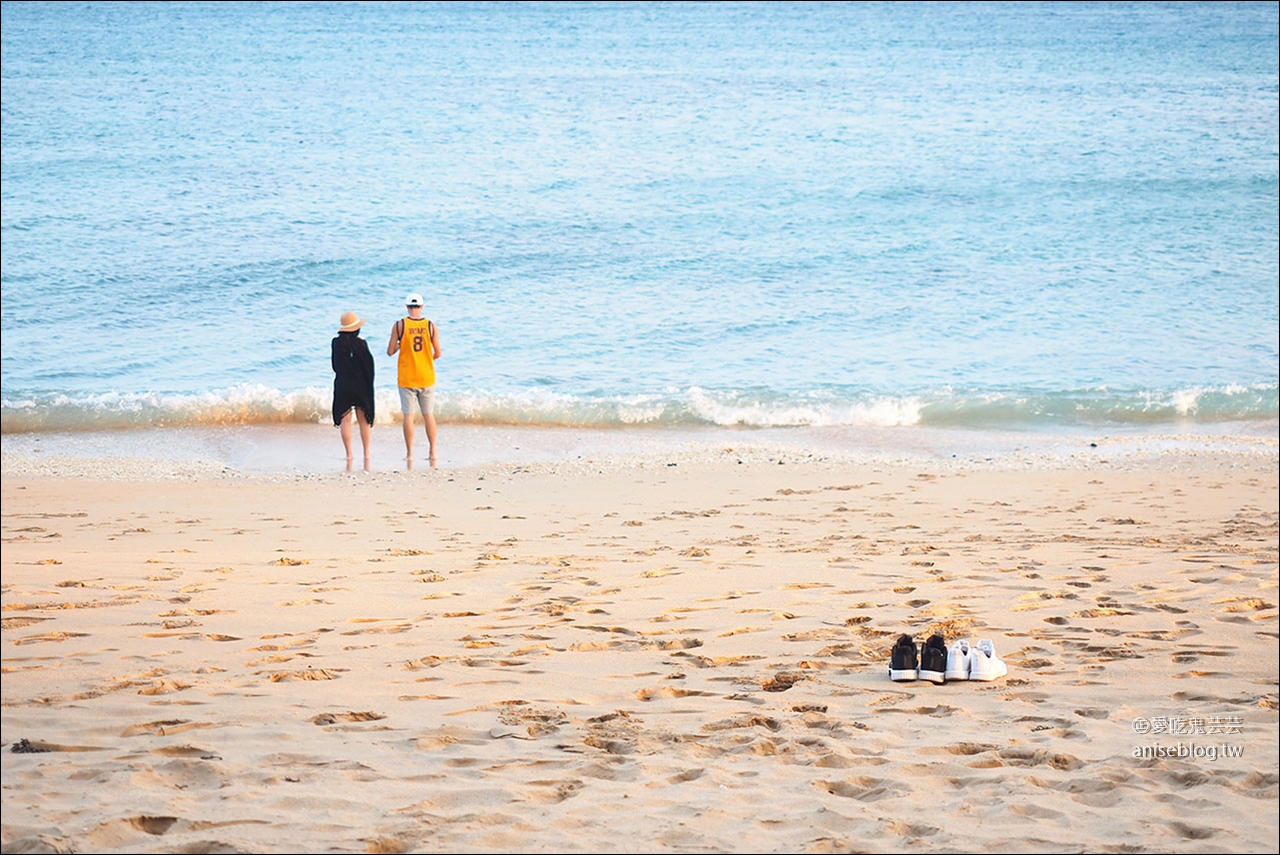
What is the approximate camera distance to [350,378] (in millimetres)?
10641

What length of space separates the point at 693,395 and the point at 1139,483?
5.68 meters

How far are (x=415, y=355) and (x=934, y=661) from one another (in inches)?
297

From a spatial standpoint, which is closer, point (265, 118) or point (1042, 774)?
point (1042, 774)

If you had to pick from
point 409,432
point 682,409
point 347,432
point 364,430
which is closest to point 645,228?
point 682,409

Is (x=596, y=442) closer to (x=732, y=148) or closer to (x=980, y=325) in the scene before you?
(x=980, y=325)

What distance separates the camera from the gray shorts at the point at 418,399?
433 inches

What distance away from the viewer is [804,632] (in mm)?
5086

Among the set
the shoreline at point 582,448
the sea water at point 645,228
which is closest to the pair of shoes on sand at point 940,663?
the shoreline at point 582,448

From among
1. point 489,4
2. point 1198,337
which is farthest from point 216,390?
point 489,4

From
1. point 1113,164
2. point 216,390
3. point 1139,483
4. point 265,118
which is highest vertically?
point 265,118

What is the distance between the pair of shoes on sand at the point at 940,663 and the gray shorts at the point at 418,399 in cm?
736

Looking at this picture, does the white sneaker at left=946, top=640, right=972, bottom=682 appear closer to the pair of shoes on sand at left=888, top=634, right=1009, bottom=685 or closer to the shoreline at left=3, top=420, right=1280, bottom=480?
the pair of shoes on sand at left=888, top=634, right=1009, bottom=685

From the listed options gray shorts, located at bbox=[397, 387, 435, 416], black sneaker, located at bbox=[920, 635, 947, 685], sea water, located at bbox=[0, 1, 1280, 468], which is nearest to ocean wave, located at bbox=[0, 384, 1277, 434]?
sea water, located at bbox=[0, 1, 1280, 468]

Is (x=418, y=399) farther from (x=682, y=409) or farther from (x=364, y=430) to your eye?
(x=682, y=409)
